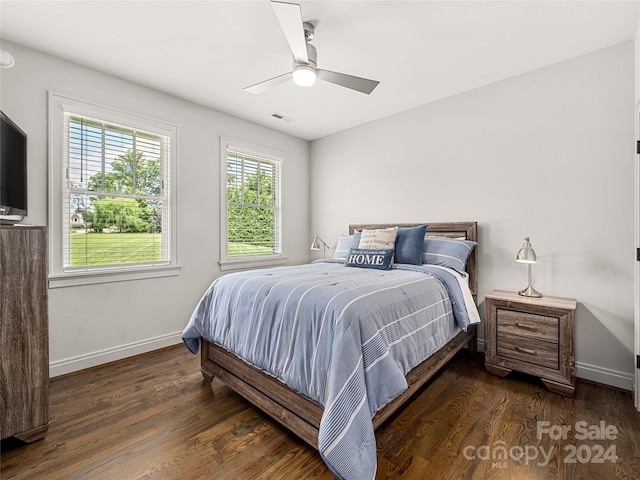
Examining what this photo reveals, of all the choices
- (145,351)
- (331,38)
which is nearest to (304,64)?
(331,38)

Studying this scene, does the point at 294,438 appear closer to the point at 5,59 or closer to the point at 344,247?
the point at 344,247

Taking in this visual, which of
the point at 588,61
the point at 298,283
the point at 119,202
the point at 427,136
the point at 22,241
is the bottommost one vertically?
the point at 298,283

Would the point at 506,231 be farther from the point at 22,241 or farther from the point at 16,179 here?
the point at 16,179

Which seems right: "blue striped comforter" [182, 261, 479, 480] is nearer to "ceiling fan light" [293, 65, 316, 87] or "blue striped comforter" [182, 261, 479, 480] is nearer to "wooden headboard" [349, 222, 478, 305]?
"wooden headboard" [349, 222, 478, 305]

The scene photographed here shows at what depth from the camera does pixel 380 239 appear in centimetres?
304

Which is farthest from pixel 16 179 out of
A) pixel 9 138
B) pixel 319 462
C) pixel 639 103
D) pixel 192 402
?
pixel 639 103

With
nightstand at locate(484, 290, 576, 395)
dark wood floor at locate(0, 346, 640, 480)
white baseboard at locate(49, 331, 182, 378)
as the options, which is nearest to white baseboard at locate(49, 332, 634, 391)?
white baseboard at locate(49, 331, 182, 378)

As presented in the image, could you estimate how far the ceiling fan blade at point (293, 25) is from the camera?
5.12 ft

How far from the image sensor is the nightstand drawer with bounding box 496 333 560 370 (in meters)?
2.26

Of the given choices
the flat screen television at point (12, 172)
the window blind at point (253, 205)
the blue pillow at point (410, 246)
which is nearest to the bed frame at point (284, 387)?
the blue pillow at point (410, 246)

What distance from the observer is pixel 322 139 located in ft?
15.2

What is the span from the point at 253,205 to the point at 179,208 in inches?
39.9

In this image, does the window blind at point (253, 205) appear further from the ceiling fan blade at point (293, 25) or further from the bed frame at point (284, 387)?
the ceiling fan blade at point (293, 25)

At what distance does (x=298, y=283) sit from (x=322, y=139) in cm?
323
